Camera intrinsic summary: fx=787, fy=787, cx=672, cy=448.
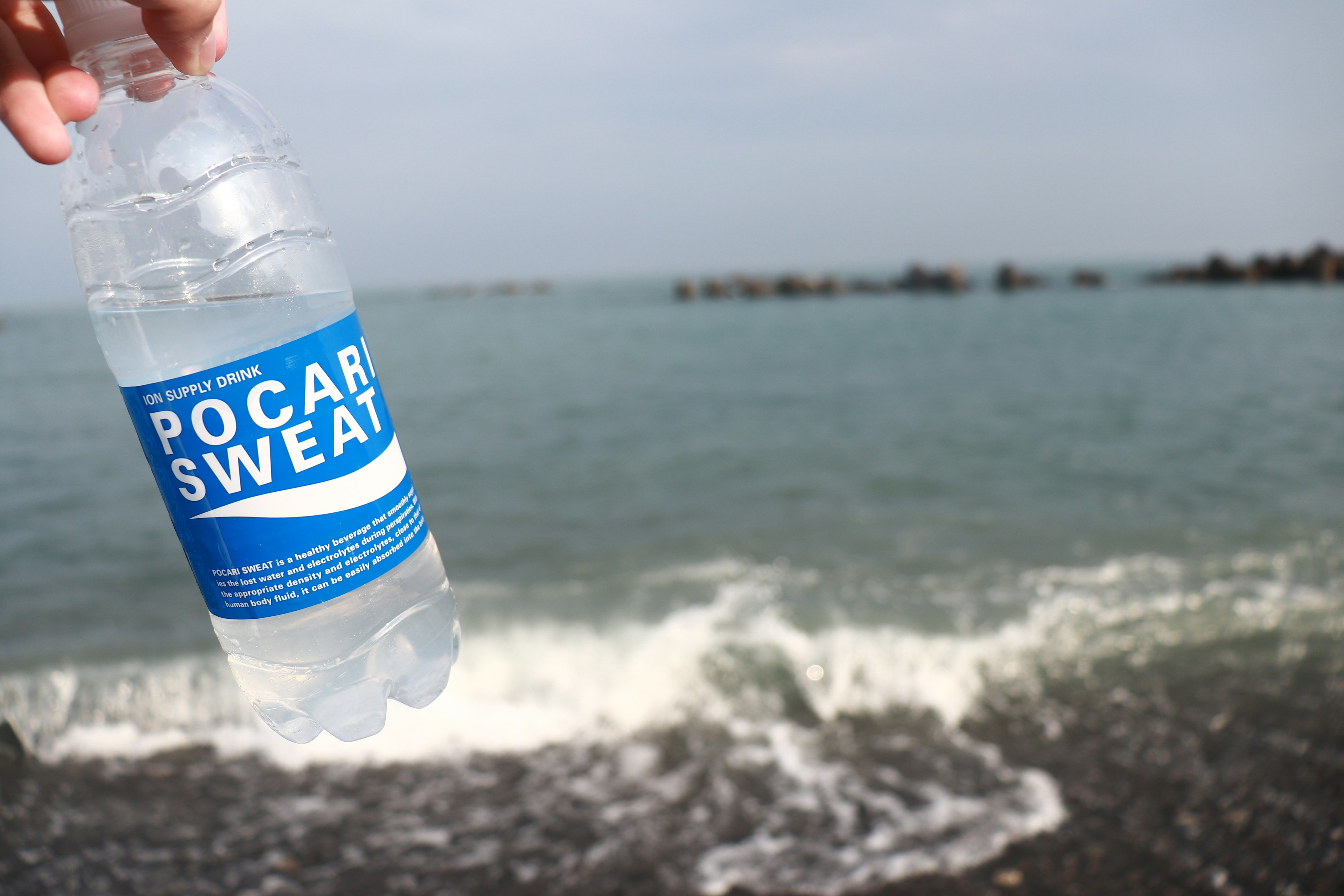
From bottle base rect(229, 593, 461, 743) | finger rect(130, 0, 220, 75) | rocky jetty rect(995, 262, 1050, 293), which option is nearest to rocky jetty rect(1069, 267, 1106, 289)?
rocky jetty rect(995, 262, 1050, 293)

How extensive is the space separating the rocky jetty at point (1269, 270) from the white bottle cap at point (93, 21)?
5715 cm

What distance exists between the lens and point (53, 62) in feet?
4.00

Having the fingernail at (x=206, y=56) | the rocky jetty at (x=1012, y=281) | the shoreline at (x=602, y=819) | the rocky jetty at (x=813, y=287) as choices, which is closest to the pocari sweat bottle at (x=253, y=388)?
the fingernail at (x=206, y=56)

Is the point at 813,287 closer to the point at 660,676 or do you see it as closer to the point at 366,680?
the point at 660,676

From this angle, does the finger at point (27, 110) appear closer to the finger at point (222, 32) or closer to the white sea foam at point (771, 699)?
the finger at point (222, 32)

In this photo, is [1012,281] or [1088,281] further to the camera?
[1088,281]

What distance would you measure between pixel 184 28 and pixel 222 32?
0.67ft

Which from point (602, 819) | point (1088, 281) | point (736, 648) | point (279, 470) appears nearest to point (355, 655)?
point (279, 470)

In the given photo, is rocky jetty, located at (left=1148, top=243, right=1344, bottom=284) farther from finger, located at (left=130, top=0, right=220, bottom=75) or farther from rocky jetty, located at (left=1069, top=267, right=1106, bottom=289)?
finger, located at (left=130, top=0, right=220, bottom=75)

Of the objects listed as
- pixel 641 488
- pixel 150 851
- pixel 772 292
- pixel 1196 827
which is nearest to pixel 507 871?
pixel 150 851

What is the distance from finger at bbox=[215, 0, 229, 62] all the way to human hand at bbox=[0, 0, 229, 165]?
0.02m

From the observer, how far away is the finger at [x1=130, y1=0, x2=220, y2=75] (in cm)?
108

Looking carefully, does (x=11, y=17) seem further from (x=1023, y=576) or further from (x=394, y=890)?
(x=1023, y=576)

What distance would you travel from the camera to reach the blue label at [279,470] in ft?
3.80
